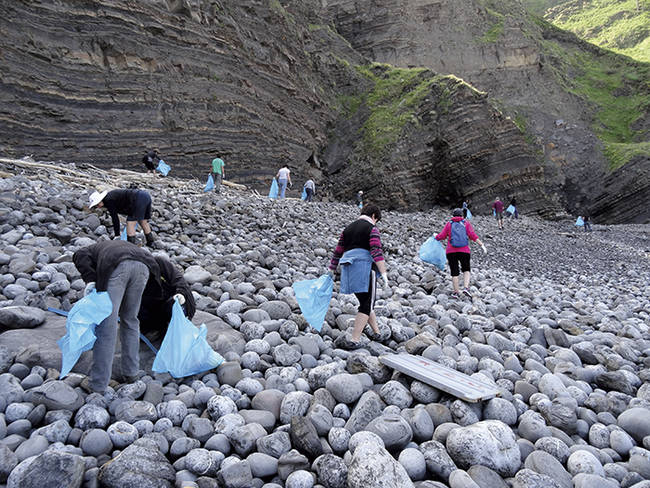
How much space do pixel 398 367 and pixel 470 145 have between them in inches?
1070

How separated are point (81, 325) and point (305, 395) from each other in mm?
1828

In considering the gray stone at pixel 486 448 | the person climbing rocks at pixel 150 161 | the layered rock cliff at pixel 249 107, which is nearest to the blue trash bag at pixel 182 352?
the gray stone at pixel 486 448

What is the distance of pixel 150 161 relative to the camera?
1703 centimetres

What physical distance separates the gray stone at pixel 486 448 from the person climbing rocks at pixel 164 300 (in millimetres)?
2628

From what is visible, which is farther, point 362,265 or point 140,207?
point 140,207

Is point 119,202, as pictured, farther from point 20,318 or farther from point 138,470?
point 138,470

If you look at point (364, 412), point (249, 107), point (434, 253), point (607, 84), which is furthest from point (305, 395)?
point (607, 84)

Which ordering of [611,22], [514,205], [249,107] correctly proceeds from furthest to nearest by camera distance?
[611,22]
[514,205]
[249,107]

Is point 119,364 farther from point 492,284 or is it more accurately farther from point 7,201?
point 492,284

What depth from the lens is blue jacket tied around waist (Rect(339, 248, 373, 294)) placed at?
4.74 metres

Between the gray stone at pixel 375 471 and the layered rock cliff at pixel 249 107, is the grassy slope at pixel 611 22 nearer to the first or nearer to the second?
the layered rock cliff at pixel 249 107

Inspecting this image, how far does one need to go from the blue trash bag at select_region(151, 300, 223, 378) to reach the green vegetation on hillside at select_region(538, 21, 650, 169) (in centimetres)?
5210

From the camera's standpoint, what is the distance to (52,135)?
15609 mm

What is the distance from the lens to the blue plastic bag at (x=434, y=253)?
7871 millimetres
